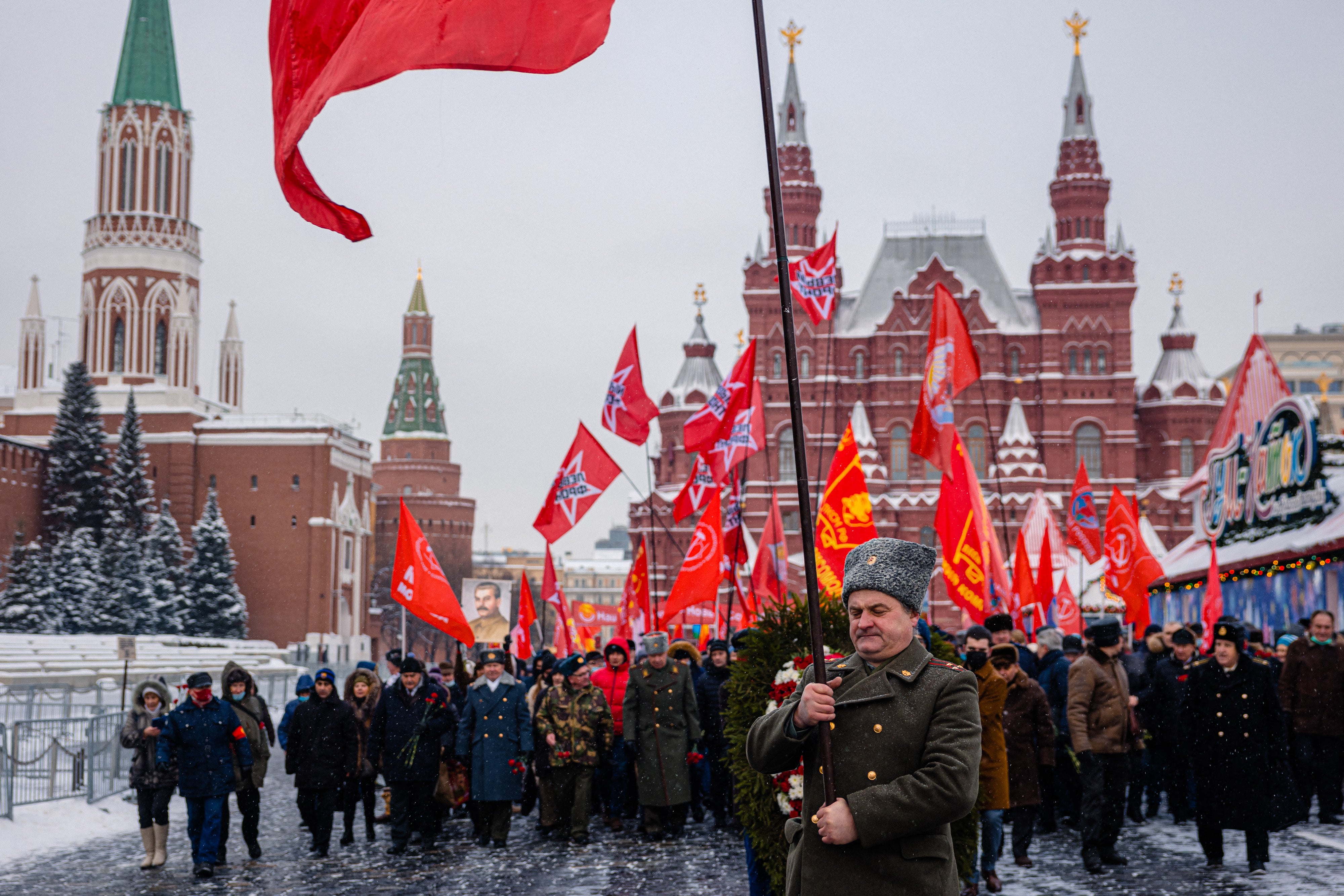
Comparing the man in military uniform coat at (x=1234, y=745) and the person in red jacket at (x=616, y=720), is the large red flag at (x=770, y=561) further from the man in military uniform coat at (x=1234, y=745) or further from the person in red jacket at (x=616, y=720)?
the man in military uniform coat at (x=1234, y=745)

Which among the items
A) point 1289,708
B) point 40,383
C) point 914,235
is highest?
point 914,235

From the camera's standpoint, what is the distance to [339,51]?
443 cm

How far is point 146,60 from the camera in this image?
75.8 meters

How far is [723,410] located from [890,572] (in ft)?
44.5

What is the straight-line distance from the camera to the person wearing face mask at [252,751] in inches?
407

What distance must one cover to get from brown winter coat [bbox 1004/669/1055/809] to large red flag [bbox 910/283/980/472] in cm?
608

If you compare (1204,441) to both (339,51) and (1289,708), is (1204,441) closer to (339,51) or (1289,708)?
(1289,708)

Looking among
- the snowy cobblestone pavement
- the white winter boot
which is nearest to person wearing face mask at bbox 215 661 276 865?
the snowy cobblestone pavement

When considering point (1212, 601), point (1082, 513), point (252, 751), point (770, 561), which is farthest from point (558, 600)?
point (252, 751)

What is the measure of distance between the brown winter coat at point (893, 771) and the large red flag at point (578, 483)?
1347cm

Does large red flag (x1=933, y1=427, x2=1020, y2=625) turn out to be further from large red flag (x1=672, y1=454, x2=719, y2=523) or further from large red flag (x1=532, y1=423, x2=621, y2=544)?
large red flag (x1=532, y1=423, x2=621, y2=544)

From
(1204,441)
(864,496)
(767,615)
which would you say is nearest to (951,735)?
(767,615)

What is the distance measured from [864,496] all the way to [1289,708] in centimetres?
417

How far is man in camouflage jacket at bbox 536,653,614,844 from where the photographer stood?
452 inches
